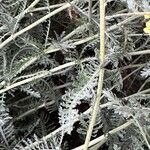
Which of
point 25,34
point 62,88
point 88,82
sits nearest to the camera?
point 88,82

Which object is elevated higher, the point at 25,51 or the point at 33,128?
the point at 25,51

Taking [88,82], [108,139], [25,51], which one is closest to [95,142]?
[108,139]

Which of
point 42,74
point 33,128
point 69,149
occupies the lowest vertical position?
point 69,149

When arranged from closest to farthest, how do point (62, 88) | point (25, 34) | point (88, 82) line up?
point (88, 82) < point (25, 34) < point (62, 88)

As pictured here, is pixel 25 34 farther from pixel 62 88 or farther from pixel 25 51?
pixel 62 88

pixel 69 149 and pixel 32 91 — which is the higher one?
pixel 32 91

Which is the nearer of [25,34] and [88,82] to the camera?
[88,82]

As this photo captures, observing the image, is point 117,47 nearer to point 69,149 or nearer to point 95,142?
point 95,142

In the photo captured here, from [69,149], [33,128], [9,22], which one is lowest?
[69,149]

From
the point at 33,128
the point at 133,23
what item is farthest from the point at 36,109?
the point at 133,23
